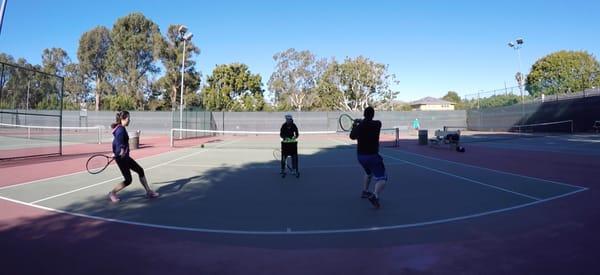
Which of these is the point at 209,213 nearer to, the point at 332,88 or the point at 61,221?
the point at 61,221

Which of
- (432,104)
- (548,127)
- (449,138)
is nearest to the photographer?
(449,138)

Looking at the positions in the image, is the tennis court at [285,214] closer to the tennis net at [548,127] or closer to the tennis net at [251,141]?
the tennis net at [251,141]

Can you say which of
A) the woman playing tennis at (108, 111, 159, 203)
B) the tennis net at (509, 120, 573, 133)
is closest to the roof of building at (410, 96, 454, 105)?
the tennis net at (509, 120, 573, 133)

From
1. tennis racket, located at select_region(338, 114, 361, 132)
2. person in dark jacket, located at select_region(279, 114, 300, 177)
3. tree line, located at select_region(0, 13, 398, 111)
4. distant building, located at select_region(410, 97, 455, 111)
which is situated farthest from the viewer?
distant building, located at select_region(410, 97, 455, 111)

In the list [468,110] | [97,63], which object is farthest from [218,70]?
[468,110]

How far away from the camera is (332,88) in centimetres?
6069

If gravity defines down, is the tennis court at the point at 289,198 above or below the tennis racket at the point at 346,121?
below

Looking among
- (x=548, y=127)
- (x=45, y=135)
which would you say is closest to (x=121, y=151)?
(x=45, y=135)

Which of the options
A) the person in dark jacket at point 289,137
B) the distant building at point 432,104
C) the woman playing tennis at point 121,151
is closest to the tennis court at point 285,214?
the woman playing tennis at point 121,151

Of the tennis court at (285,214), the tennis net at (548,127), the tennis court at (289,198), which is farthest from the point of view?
the tennis net at (548,127)

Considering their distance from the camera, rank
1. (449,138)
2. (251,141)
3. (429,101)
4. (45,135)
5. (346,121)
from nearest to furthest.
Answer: (449,138), (346,121), (251,141), (45,135), (429,101)

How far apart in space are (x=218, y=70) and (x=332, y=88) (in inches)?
687

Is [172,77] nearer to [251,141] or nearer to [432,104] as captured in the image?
[251,141]

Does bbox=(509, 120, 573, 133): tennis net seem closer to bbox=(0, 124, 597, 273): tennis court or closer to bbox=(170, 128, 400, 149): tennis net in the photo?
bbox=(170, 128, 400, 149): tennis net
